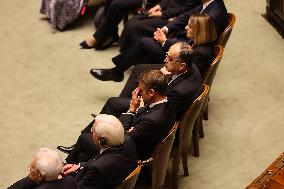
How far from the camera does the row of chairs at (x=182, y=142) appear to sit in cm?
408

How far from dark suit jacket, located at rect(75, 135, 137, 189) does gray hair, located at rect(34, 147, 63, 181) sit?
170 millimetres

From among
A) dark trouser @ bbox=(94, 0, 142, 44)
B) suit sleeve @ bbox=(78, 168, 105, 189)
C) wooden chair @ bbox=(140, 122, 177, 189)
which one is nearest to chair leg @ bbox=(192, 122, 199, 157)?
wooden chair @ bbox=(140, 122, 177, 189)

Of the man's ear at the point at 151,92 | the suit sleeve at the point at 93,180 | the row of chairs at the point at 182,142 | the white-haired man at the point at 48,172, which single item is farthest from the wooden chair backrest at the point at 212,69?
the white-haired man at the point at 48,172

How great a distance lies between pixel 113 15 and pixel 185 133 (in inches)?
89.5

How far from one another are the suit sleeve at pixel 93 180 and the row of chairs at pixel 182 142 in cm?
13

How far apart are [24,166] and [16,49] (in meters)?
1.94

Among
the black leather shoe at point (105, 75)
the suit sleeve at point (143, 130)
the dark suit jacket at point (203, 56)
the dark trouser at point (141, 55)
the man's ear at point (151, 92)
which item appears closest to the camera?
the suit sleeve at point (143, 130)

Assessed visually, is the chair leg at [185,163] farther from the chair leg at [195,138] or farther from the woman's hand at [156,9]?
the woman's hand at [156,9]

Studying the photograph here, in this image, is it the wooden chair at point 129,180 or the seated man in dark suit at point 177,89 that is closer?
the wooden chair at point 129,180

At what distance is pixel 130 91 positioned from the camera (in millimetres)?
5164

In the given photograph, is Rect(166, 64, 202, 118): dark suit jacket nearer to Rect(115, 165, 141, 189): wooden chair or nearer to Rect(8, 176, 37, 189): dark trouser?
Rect(115, 165, 141, 189): wooden chair

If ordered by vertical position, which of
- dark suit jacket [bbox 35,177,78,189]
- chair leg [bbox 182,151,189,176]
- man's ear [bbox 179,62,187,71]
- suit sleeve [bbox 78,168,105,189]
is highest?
man's ear [bbox 179,62,187,71]

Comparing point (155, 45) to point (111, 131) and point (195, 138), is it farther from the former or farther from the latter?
point (111, 131)

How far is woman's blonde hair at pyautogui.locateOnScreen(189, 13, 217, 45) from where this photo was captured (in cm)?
501
